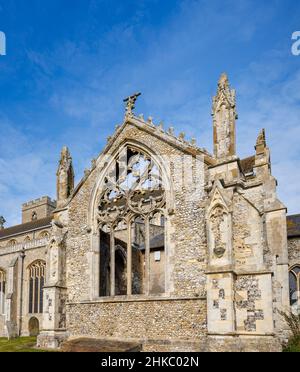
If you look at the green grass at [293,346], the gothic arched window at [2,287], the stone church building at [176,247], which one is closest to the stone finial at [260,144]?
the stone church building at [176,247]

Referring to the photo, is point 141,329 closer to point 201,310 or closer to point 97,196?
point 201,310

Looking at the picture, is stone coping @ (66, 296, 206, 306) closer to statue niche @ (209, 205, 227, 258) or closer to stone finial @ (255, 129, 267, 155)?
statue niche @ (209, 205, 227, 258)

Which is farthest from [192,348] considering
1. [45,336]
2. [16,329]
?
[16,329]

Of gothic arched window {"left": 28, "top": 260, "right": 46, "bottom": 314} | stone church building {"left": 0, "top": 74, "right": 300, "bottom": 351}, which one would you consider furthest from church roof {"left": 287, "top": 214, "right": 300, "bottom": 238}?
gothic arched window {"left": 28, "top": 260, "right": 46, "bottom": 314}

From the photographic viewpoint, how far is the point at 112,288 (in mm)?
15352

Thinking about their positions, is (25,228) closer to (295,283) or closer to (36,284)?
(36,284)

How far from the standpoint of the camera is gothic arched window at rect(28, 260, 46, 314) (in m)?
30.1

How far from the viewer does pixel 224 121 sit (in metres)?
14.0

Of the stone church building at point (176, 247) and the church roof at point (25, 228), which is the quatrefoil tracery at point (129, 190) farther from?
the church roof at point (25, 228)

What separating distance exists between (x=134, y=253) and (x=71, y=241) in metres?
6.54

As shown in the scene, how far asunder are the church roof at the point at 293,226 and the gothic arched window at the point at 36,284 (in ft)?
57.6

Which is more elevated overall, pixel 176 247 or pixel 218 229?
pixel 218 229

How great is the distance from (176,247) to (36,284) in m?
19.7

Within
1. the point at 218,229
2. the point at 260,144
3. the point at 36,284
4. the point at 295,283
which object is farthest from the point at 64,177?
the point at 36,284
